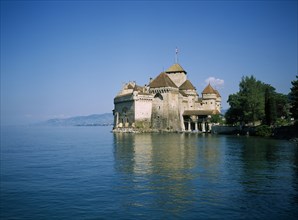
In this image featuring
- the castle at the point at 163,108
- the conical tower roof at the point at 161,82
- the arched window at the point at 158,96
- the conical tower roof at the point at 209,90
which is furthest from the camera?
the conical tower roof at the point at 209,90

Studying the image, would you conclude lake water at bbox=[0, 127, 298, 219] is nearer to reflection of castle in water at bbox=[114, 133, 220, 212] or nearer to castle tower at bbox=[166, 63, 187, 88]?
reflection of castle in water at bbox=[114, 133, 220, 212]

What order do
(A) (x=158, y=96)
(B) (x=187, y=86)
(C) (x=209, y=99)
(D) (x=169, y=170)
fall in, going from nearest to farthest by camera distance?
(D) (x=169, y=170) < (A) (x=158, y=96) < (C) (x=209, y=99) < (B) (x=187, y=86)

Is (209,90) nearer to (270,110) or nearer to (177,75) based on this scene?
(177,75)

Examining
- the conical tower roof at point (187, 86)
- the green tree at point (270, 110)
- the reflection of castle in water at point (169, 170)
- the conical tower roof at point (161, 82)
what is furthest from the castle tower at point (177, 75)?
the reflection of castle in water at point (169, 170)

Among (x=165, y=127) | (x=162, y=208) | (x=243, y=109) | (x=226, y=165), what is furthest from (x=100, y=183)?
(x=165, y=127)

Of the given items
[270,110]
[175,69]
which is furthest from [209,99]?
[270,110]

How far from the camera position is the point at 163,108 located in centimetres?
8088

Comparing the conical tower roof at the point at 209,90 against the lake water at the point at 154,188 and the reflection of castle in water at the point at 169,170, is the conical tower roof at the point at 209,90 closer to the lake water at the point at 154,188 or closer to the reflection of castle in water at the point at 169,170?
the reflection of castle in water at the point at 169,170

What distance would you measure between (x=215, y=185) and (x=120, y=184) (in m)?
5.94

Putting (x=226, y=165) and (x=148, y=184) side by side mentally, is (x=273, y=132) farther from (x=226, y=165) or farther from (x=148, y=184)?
(x=148, y=184)

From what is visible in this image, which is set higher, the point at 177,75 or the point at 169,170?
the point at 177,75

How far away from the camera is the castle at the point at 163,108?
80.4 metres

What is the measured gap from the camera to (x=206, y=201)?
17344 millimetres

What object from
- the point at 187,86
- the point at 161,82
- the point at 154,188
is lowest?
the point at 154,188
